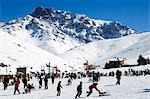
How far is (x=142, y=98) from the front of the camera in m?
31.1

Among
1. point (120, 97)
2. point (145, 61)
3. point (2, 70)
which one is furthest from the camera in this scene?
point (2, 70)

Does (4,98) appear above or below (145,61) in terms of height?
below

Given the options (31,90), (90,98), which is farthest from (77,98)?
(31,90)

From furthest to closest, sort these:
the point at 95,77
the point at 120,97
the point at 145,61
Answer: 1. the point at 145,61
2. the point at 95,77
3. the point at 120,97

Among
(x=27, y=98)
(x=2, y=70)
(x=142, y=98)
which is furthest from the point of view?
(x=2, y=70)

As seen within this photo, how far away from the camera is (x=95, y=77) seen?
62.1m

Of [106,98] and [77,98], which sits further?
[77,98]

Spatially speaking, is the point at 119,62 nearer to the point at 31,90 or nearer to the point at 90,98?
the point at 31,90

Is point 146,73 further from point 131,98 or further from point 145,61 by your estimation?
point 145,61

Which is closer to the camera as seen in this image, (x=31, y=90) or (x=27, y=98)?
(x=27, y=98)

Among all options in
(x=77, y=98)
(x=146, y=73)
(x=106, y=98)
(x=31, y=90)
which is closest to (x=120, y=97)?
(x=106, y=98)

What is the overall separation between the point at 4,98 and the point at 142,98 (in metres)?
15.3

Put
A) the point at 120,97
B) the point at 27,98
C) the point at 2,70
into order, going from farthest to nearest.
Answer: the point at 2,70 < the point at 27,98 < the point at 120,97

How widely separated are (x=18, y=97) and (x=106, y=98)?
1113 centimetres
